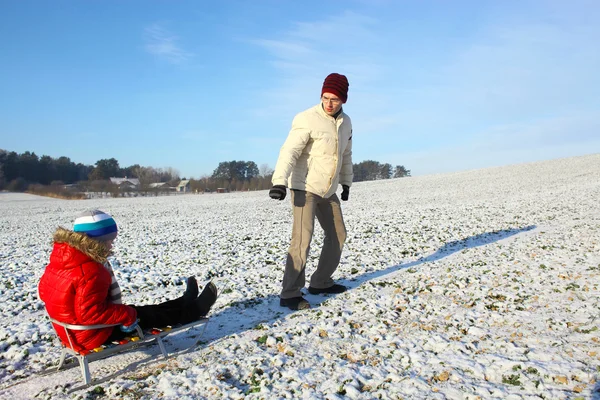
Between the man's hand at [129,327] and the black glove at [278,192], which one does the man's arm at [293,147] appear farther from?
the man's hand at [129,327]

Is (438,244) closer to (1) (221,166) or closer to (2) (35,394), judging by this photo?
(2) (35,394)

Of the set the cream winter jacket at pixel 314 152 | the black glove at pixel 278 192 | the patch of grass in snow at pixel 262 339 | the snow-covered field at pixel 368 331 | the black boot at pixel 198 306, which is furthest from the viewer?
the cream winter jacket at pixel 314 152

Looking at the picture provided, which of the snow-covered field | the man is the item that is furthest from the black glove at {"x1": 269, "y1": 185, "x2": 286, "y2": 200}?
the snow-covered field

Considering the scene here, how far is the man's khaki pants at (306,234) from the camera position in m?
5.35

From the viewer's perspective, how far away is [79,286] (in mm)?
3512

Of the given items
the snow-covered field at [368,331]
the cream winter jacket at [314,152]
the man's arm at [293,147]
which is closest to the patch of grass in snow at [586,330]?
the snow-covered field at [368,331]

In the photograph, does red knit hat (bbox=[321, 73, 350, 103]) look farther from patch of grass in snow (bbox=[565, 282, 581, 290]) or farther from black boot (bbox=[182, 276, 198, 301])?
patch of grass in snow (bbox=[565, 282, 581, 290])

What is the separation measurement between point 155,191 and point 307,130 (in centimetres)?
6980

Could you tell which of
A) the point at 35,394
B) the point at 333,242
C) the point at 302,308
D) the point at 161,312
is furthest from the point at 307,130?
the point at 35,394

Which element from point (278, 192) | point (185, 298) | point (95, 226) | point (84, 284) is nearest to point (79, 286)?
point (84, 284)

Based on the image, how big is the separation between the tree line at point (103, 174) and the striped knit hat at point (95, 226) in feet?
231

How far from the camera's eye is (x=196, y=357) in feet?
13.6

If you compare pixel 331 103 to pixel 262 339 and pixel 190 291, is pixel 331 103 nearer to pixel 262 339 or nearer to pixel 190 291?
pixel 190 291

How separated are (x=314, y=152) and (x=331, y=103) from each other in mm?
635
